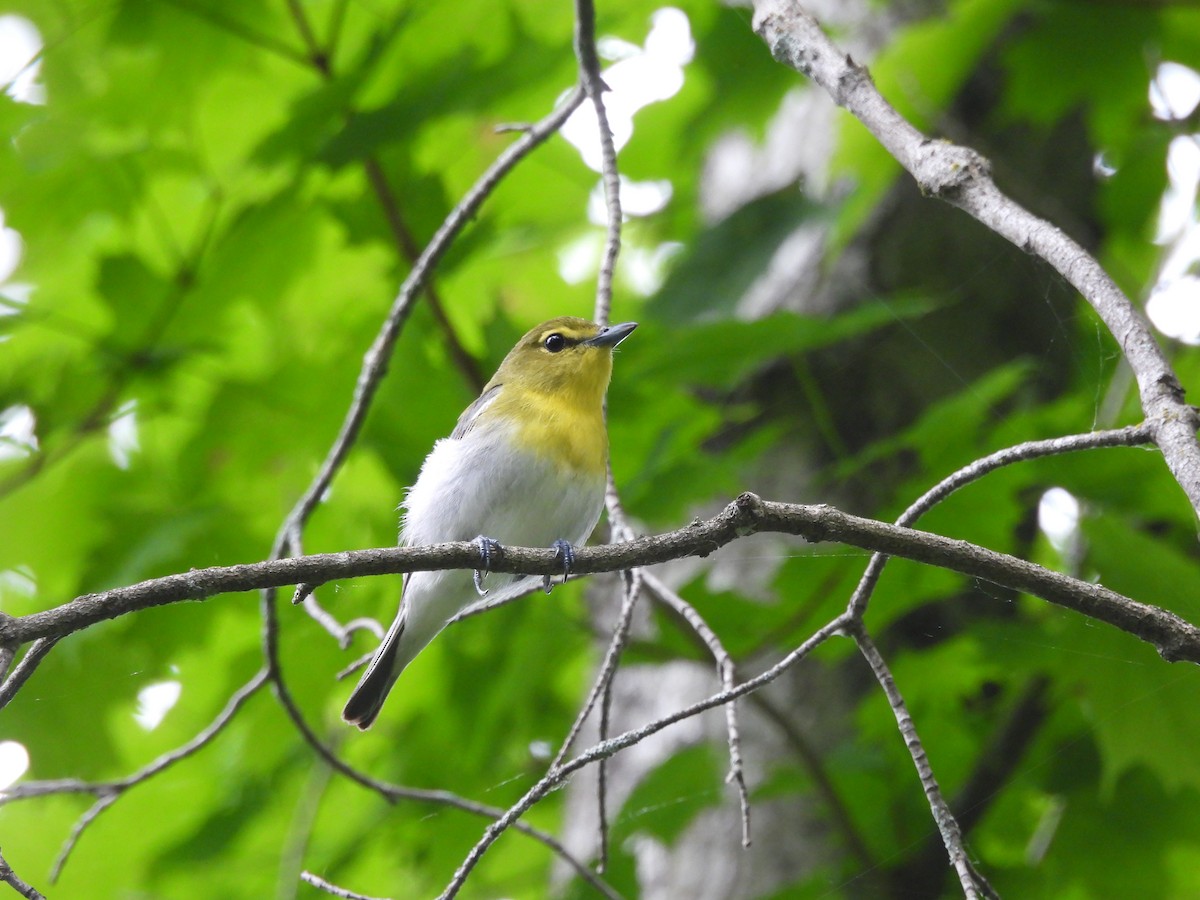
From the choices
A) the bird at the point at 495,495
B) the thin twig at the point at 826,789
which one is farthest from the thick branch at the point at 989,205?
the thin twig at the point at 826,789

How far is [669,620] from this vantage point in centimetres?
390

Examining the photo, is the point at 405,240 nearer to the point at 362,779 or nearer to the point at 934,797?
the point at 362,779

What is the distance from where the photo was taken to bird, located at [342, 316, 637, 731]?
3.74 meters

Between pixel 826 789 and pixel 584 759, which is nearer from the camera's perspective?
pixel 584 759

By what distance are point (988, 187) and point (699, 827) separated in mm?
3564

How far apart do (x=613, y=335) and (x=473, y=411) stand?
1.89 feet

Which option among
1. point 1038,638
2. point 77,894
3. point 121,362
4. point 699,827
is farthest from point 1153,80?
point 77,894

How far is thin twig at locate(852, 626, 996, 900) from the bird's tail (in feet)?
7.13

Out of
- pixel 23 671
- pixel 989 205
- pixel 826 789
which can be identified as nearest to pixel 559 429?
pixel 826 789

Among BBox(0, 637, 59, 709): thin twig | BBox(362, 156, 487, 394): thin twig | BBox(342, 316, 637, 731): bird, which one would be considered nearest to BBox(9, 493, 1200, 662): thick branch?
BBox(0, 637, 59, 709): thin twig

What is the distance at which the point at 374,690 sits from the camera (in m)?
3.93

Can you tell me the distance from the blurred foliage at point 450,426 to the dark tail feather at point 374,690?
300mm

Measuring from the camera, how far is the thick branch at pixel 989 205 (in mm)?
1740

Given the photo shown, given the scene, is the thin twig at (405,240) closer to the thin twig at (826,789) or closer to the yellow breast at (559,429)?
the yellow breast at (559,429)
